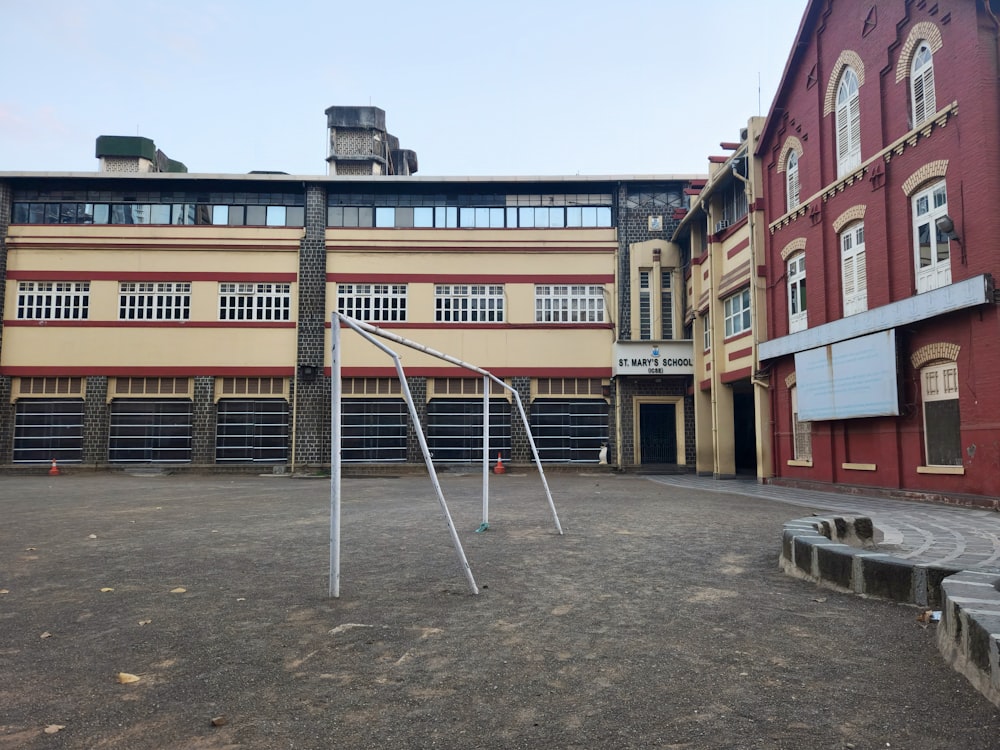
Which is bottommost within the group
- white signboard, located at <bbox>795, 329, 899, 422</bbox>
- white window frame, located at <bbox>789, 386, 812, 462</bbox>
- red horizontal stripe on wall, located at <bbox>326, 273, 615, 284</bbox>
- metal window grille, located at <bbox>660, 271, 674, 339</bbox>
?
white window frame, located at <bbox>789, 386, 812, 462</bbox>

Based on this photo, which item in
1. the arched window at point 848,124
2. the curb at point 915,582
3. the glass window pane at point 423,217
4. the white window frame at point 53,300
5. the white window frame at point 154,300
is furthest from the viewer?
the glass window pane at point 423,217

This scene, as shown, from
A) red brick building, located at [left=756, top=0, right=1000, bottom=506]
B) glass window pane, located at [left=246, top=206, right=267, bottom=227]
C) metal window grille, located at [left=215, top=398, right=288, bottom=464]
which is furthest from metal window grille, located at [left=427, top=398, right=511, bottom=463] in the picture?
red brick building, located at [left=756, top=0, right=1000, bottom=506]

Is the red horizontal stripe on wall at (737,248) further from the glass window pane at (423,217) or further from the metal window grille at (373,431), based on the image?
the metal window grille at (373,431)

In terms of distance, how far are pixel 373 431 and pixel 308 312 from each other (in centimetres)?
496

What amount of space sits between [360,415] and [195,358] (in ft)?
20.6

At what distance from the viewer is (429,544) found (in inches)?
317

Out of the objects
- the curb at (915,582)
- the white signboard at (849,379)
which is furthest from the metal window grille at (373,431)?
the curb at (915,582)

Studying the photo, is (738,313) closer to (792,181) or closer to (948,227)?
(792,181)

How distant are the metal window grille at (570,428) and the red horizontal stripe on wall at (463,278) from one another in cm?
452

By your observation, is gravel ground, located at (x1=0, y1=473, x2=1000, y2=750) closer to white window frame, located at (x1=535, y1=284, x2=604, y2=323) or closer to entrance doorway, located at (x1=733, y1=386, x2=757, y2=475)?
white window frame, located at (x1=535, y1=284, x2=604, y2=323)

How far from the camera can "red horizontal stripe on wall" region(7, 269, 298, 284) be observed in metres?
25.4

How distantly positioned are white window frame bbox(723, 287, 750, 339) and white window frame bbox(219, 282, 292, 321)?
50.4 feet

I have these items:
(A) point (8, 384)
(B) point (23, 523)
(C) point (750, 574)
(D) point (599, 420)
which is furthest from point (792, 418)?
(A) point (8, 384)

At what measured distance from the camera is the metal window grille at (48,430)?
25.0 metres
